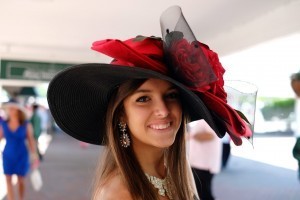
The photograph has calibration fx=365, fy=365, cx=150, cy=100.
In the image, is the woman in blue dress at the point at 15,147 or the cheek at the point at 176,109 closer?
the cheek at the point at 176,109

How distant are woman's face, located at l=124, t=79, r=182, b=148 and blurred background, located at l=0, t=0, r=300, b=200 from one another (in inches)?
9.5

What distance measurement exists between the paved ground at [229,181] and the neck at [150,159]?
4.34 meters

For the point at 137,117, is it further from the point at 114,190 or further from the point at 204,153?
the point at 204,153

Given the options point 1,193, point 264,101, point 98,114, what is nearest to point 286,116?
point 264,101

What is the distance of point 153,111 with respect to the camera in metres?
1.04

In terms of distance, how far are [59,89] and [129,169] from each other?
1.09ft

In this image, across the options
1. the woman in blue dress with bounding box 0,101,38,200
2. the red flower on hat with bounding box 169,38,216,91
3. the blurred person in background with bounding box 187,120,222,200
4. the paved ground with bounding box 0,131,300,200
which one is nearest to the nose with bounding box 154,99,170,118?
the red flower on hat with bounding box 169,38,216,91

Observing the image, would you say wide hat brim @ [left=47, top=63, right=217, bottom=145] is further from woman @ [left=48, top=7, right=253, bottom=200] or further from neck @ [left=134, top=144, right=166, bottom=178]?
neck @ [left=134, top=144, right=166, bottom=178]

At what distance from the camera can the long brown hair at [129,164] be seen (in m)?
1.04

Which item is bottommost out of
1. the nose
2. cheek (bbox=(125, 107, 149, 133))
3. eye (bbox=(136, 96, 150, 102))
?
cheek (bbox=(125, 107, 149, 133))

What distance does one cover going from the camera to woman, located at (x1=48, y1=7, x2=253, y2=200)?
0.93 m

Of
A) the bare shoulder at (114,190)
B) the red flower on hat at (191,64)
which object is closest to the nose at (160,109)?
the red flower on hat at (191,64)

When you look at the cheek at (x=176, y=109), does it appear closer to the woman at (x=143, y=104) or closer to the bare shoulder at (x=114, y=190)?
the woman at (x=143, y=104)

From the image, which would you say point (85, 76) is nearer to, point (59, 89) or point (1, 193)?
point (59, 89)
